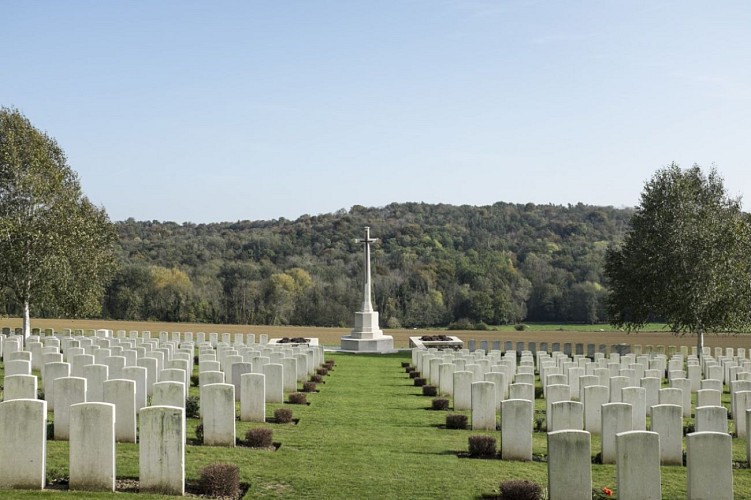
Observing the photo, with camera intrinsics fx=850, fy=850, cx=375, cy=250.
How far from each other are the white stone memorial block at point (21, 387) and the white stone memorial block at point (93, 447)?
4.63 m

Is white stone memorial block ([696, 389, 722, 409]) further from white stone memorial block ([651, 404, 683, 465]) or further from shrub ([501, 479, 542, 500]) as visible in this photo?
shrub ([501, 479, 542, 500])

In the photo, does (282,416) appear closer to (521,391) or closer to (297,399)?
(297,399)

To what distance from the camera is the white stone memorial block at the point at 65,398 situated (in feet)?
45.1

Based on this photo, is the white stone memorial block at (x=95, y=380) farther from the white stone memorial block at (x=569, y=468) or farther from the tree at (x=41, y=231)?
the tree at (x=41, y=231)

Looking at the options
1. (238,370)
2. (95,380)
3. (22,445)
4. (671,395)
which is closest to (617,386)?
(671,395)

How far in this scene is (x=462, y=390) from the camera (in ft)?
63.4

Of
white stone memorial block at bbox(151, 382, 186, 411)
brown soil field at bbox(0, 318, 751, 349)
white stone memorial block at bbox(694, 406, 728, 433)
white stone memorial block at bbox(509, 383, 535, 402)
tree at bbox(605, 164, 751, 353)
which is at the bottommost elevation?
brown soil field at bbox(0, 318, 751, 349)

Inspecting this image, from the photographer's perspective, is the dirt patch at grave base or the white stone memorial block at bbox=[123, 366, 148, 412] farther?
the white stone memorial block at bbox=[123, 366, 148, 412]

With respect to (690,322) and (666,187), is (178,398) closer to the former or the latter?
(690,322)

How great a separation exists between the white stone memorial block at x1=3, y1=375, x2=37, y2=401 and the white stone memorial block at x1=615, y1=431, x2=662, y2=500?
10.1 m

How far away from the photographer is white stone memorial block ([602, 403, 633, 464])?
1315 centimetres

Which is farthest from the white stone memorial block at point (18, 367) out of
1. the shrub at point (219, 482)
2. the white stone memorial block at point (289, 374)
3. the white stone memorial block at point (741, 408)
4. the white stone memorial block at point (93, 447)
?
the white stone memorial block at point (741, 408)

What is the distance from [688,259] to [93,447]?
3160cm

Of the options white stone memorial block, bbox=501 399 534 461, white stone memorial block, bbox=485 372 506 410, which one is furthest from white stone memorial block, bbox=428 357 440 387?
white stone memorial block, bbox=501 399 534 461
